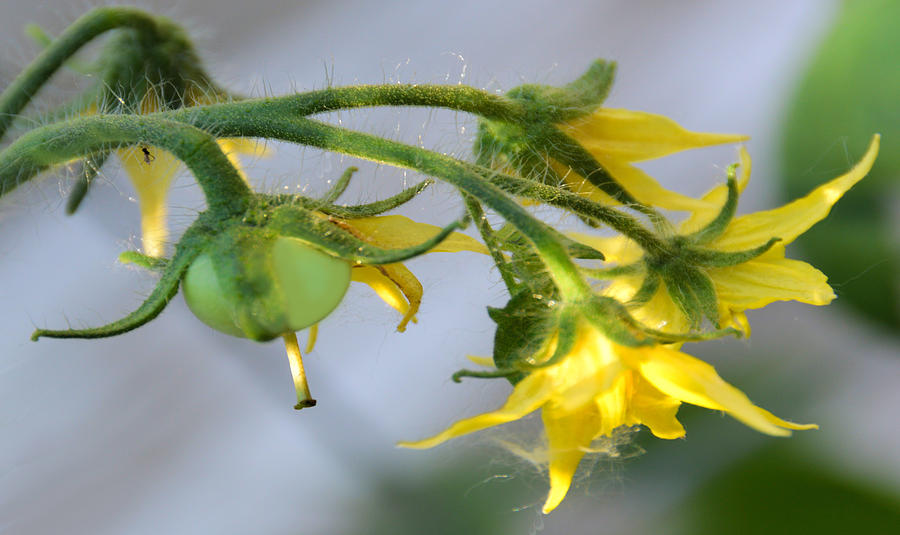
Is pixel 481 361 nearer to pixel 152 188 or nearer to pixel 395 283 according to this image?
pixel 395 283

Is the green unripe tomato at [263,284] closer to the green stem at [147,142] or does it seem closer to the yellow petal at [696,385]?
the green stem at [147,142]

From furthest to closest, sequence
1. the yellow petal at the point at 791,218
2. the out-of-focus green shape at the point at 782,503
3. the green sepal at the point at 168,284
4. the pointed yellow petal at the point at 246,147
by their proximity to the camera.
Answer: the out-of-focus green shape at the point at 782,503 → the pointed yellow petal at the point at 246,147 → the yellow petal at the point at 791,218 → the green sepal at the point at 168,284

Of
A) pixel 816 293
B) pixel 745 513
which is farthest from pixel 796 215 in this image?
pixel 745 513

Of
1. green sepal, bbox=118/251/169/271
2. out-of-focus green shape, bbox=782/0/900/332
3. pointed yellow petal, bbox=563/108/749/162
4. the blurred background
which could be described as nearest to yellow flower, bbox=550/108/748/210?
pointed yellow petal, bbox=563/108/749/162

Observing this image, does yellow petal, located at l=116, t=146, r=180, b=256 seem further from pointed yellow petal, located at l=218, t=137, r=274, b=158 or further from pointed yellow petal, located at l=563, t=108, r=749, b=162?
pointed yellow petal, located at l=563, t=108, r=749, b=162

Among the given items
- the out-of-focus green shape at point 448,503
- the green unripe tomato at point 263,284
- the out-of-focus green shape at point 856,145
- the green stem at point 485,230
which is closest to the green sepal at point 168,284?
the green unripe tomato at point 263,284

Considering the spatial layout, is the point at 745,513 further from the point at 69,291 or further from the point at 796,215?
the point at 69,291

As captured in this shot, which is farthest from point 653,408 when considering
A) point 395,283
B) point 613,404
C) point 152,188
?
point 152,188
